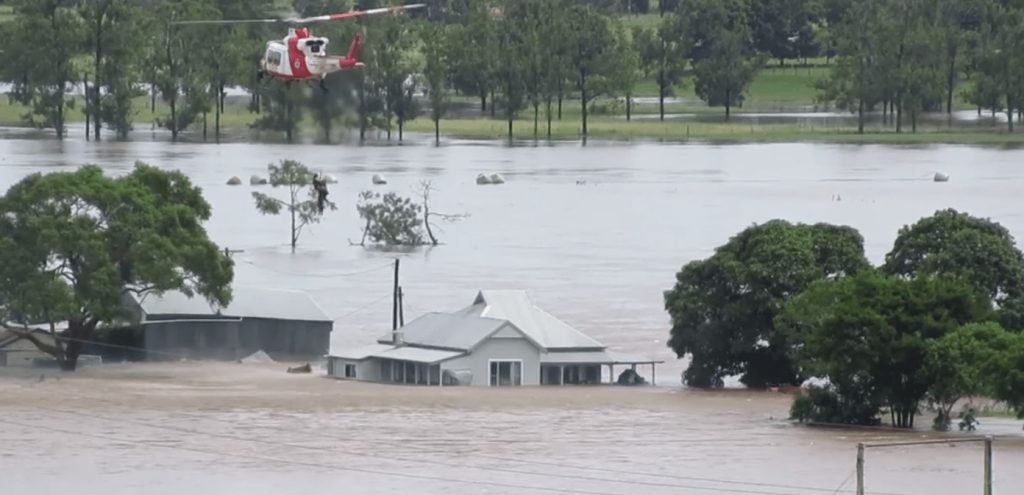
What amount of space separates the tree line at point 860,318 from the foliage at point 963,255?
0.09 feet

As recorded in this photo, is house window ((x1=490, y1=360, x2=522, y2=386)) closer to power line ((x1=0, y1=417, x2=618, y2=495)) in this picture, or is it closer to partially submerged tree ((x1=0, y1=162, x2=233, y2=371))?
partially submerged tree ((x1=0, y1=162, x2=233, y2=371))

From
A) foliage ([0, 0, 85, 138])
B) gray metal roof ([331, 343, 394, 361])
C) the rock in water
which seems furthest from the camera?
foliage ([0, 0, 85, 138])

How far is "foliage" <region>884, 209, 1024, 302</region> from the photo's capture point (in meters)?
50.8

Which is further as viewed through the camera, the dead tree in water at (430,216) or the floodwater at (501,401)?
the dead tree in water at (430,216)

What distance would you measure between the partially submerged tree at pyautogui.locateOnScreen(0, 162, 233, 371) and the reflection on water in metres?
5.67

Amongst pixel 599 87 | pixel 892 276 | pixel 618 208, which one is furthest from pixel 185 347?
pixel 599 87

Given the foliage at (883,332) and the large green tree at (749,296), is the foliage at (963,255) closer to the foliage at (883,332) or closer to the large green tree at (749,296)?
the large green tree at (749,296)

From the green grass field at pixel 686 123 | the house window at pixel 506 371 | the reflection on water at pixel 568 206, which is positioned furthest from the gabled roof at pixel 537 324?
the green grass field at pixel 686 123

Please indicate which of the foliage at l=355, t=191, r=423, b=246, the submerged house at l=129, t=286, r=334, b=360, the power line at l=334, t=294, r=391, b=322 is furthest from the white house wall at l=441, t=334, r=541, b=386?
the foliage at l=355, t=191, r=423, b=246

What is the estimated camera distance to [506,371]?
5272 centimetres

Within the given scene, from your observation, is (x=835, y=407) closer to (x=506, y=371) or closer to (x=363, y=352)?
(x=506, y=371)

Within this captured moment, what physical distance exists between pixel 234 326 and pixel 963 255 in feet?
49.6

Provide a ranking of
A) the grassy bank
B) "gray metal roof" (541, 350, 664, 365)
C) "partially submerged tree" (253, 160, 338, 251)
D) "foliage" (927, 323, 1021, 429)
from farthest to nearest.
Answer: the grassy bank → "partially submerged tree" (253, 160, 338, 251) → "gray metal roof" (541, 350, 664, 365) → "foliage" (927, 323, 1021, 429)

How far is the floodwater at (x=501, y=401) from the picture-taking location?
41.4 meters
